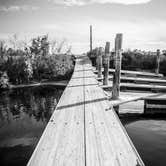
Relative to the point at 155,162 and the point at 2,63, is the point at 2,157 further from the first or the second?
the point at 2,63

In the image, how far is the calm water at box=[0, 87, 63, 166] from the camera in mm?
7233

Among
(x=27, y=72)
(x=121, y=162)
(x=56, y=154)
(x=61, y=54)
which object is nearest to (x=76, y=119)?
(x=56, y=154)

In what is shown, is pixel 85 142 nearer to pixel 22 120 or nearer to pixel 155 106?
pixel 155 106

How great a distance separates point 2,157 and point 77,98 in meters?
4.37

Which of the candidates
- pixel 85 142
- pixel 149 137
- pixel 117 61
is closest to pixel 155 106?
pixel 149 137

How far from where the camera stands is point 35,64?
26.0 metres

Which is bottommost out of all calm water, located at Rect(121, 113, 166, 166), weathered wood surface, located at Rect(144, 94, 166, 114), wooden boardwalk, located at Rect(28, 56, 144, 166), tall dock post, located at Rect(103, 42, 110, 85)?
calm water, located at Rect(121, 113, 166, 166)

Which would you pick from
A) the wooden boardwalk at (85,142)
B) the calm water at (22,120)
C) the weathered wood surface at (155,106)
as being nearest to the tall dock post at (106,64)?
the weathered wood surface at (155,106)

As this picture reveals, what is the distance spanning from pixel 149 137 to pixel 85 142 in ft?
16.9

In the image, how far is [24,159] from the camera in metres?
6.66

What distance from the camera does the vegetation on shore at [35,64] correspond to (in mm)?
24938

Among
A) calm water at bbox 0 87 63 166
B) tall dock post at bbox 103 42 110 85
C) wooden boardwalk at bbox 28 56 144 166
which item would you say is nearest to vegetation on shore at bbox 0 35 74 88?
calm water at bbox 0 87 63 166

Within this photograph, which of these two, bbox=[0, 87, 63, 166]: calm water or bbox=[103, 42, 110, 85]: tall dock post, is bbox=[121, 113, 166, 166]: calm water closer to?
bbox=[103, 42, 110, 85]: tall dock post

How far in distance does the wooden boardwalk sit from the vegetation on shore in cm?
2131
